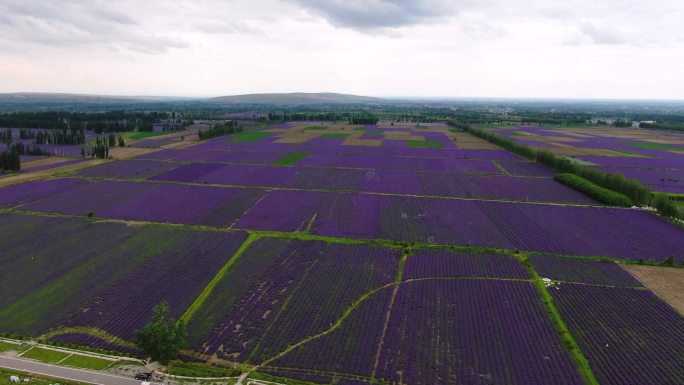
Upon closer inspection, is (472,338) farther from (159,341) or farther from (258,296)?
(159,341)

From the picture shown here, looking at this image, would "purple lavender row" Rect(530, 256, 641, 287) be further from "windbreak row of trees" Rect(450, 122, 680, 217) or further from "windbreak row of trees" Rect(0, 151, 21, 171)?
"windbreak row of trees" Rect(0, 151, 21, 171)

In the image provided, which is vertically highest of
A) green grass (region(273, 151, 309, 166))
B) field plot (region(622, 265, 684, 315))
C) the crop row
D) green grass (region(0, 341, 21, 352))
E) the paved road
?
green grass (region(273, 151, 309, 166))

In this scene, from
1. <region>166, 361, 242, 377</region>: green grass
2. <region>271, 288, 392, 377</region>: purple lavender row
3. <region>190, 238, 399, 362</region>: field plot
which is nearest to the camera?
<region>166, 361, 242, 377</region>: green grass

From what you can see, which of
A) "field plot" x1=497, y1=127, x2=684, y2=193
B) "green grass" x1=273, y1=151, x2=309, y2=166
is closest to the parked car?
"green grass" x1=273, y1=151, x2=309, y2=166

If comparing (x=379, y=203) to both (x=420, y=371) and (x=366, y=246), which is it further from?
(x=420, y=371)

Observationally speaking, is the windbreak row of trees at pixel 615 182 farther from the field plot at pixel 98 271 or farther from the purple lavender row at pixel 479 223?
the field plot at pixel 98 271
